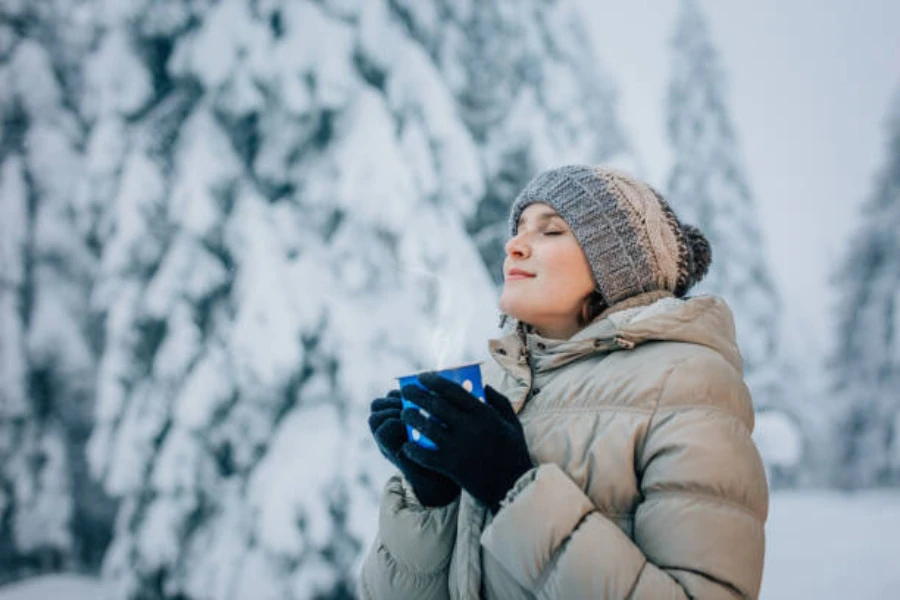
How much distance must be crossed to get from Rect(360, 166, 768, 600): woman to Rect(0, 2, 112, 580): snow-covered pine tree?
4.78 metres

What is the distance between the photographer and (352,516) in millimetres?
3557

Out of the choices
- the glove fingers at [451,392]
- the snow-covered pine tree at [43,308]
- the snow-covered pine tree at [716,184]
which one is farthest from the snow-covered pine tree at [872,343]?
the snow-covered pine tree at [43,308]

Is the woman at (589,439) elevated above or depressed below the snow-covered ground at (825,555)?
above

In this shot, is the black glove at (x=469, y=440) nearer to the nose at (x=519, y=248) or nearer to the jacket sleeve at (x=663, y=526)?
the jacket sleeve at (x=663, y=526)

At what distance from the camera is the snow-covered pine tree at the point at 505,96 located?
4.69m

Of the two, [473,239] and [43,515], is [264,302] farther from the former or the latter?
[43,515]

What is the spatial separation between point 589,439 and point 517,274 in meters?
0.40

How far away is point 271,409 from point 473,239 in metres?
2.14

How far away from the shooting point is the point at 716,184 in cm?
684

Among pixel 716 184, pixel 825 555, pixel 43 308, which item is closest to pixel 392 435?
pixel 825 555

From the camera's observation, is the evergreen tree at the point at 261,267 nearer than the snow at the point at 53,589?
Yes

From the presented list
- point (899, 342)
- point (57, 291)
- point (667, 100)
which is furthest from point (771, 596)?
point (57, 291)

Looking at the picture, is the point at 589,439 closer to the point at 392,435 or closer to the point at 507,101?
the point at 392,435

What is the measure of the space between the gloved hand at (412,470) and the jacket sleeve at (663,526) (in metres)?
0.19
